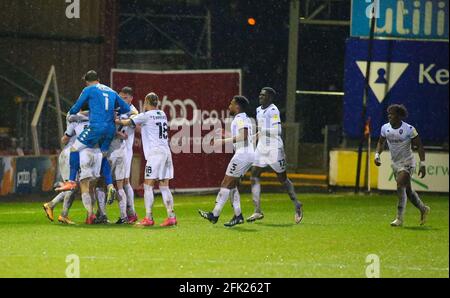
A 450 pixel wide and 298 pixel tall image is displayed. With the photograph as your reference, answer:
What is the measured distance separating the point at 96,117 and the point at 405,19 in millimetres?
12079

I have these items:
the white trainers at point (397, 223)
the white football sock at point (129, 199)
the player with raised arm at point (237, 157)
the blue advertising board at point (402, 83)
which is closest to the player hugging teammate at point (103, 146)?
the white football sock at point (129, 199)

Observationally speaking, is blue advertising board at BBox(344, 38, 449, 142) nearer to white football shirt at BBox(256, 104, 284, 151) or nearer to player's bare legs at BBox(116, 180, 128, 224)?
white football shirt at BBox(256, 104, 284, 151)

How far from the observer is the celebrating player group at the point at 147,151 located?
18547 mm

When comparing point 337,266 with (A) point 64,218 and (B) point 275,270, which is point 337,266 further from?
(A) point 64,218

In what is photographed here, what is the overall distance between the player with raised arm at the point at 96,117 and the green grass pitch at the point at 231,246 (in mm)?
1022

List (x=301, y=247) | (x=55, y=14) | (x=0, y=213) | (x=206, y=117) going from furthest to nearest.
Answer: (x=55, y=14), (x=206, y=117), (x=0, y=213), (x=301, y=247)

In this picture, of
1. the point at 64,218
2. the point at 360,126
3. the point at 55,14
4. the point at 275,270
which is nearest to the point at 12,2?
the point at 55,14

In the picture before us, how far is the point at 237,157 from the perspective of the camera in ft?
61.8

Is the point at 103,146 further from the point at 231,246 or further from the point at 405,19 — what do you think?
the point at 405,19

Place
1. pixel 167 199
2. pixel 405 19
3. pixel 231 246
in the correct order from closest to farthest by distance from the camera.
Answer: pixel 231 246 < pixel 167 199 < pixel 405 19

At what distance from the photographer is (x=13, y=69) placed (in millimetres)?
34906

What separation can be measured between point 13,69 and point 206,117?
30.0ft

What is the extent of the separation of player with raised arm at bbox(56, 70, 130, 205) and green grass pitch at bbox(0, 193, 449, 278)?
1.02 meters

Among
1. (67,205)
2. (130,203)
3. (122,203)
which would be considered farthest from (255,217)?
(67,205)
